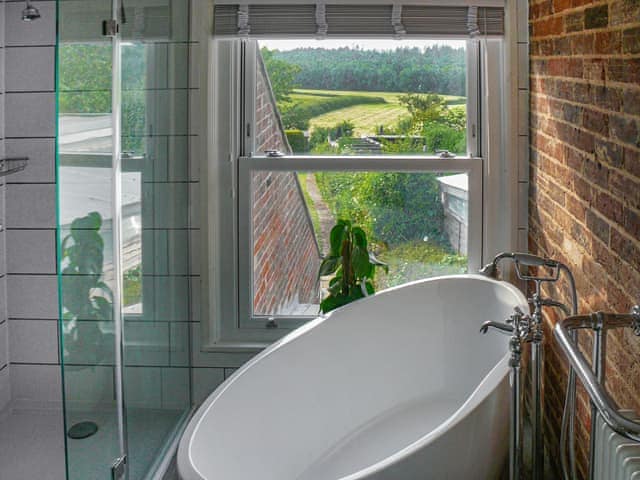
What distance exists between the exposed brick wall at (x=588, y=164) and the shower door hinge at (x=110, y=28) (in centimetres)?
140

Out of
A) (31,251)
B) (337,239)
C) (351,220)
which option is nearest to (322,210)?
(351,220)

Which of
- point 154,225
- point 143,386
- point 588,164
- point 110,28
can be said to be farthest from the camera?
point 154,225

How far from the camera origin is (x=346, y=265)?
3637 millimetres

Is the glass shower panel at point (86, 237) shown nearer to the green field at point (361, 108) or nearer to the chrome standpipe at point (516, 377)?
the chrome standpipe at point (516, 377)

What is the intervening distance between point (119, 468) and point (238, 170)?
160 cm

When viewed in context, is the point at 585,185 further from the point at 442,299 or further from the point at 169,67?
the point at 169,67

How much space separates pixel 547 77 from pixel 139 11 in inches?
62.1

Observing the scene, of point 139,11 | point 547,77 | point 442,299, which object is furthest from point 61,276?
point 547,77

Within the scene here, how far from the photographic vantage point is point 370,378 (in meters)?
3.29

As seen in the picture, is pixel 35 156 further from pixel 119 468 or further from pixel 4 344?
pixel 119 468

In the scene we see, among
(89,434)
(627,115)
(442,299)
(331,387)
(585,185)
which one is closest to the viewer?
(627,115)

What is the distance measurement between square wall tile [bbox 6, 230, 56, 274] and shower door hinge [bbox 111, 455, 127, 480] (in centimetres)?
139

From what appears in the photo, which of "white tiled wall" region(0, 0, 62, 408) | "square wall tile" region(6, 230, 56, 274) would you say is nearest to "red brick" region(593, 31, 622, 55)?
"white tiled wall" region(0, 0, 62, 408)

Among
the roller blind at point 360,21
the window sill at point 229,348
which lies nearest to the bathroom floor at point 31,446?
the window sill at point 229,348
